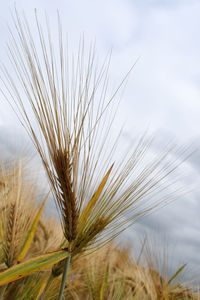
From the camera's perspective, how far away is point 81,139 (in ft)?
2.29

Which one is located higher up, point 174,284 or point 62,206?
point 62,206

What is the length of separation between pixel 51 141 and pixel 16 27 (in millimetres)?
259

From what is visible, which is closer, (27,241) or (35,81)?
(35,81)

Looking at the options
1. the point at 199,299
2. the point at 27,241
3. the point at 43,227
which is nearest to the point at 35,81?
the point at 27,241

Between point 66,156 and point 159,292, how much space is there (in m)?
1.10

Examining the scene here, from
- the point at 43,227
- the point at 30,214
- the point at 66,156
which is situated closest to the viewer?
the point at 66,156

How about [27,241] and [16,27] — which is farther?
[27,241]

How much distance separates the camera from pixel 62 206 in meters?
0.72

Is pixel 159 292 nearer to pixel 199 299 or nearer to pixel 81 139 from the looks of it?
pixel 199 299

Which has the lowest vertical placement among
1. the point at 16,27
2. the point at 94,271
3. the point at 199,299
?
the point at 199,299

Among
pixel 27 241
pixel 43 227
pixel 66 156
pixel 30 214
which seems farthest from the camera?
pixel 43 227

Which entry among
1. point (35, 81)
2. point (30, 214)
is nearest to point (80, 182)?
point (35, 81)

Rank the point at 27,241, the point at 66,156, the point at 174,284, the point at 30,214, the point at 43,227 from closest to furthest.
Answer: the point at 66,156
the point at 27,241
the point at 30,214
the point at 174,284
the point at 43,227

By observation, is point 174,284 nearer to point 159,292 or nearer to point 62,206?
point 159,292
